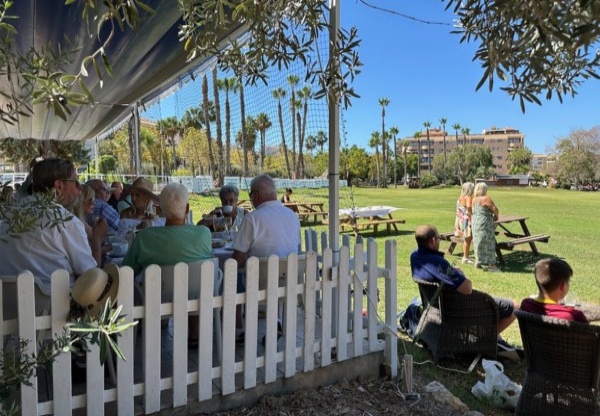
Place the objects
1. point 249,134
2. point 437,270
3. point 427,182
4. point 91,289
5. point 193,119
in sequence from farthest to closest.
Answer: point 427,182 < point 193,119 < point 249,134 < point 437,270 < point 91,289

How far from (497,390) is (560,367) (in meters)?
0.53

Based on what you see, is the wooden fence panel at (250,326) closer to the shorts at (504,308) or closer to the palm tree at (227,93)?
the palm tree at (227,93)

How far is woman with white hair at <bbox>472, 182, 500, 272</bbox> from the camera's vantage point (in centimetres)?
710

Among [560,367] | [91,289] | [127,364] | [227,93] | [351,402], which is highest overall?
[227,93]

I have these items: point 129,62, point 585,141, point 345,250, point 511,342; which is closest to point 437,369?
point 511,342

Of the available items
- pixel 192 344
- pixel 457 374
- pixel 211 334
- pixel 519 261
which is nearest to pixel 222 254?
pixel 192 344

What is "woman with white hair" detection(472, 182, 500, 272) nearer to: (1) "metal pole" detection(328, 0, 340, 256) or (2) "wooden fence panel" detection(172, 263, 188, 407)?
(1) "metal pole" detection(328, 0, 340, 256)

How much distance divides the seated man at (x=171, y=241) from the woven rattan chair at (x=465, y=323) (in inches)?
73.6

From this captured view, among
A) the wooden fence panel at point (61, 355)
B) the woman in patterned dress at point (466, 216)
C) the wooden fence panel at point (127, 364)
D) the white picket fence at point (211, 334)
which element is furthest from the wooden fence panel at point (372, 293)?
the woman in patterned dress at point (466, 216)

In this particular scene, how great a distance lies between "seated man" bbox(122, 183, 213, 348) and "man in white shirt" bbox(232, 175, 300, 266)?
438 mm

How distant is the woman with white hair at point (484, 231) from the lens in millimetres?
7102

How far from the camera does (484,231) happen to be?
7.12m

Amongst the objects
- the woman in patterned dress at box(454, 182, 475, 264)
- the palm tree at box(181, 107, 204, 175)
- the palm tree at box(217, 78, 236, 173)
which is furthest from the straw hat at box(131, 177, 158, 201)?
the palm tree at box(181, 107, 204, 175)

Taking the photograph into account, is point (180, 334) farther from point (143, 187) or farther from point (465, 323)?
point (143, 187)
